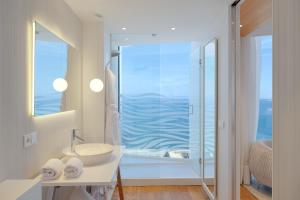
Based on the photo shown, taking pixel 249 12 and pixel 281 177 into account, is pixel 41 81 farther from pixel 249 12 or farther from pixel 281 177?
pixel 249 12

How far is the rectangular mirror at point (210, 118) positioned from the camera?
3.28 metres

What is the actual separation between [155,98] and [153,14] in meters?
2.22

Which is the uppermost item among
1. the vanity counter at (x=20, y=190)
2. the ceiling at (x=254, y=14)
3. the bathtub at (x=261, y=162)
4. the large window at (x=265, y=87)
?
the ceiling at (x=254, y=14)

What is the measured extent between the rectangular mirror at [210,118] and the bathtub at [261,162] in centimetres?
50

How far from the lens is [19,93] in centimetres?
178

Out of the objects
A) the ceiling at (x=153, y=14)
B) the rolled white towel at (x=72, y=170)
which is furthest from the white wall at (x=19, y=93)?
the ceiling at (x=153, y=14)

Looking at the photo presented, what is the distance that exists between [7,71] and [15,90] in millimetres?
154

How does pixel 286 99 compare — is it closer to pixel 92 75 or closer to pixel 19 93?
pixel 19 93

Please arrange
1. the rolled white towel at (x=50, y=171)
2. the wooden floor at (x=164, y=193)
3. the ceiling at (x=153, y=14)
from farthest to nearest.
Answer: the wooden floor at (x=164, y=193), the ceiling at (x=153, y=14), the rolled white towel at (x=50, y=171)

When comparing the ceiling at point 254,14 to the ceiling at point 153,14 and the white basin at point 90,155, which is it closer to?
the ceiling at point 153,14

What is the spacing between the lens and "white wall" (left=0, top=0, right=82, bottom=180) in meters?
1.60

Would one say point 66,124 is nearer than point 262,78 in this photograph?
No

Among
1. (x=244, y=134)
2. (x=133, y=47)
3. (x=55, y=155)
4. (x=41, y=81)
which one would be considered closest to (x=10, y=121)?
(x=41, y=81)

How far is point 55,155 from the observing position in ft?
8.06
